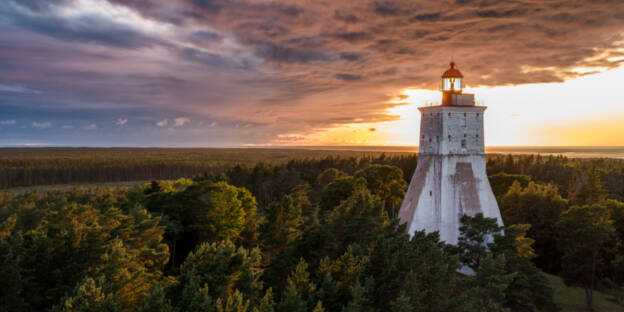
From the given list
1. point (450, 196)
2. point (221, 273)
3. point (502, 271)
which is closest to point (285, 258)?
point (221, 273)

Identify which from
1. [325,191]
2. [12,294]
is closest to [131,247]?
[12,294]

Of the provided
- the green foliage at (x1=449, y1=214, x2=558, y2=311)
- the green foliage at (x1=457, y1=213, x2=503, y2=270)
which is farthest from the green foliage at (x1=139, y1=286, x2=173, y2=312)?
the green foliage at (x1=457, y1=213, x2=503, y2=270)

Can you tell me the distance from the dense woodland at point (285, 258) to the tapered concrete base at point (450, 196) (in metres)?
2.01

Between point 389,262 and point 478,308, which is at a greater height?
point 389,262

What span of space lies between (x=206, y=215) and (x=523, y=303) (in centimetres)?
2703

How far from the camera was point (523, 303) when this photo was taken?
80.1 feet

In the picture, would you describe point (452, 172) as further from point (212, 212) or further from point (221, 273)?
point (221, 273)

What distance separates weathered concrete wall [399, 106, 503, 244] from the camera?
1332 inches

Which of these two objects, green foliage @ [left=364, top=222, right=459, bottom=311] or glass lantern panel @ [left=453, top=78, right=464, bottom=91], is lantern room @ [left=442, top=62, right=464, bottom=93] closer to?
glass lantern panel @ [left=453, top=78, right=464, bottom=91]

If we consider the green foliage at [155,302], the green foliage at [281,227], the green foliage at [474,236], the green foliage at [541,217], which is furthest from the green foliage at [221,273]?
the green foliage at [541,217]

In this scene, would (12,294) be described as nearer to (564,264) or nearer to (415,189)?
(415,189)

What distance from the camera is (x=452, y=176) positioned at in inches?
1339

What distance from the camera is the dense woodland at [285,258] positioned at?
15.5m

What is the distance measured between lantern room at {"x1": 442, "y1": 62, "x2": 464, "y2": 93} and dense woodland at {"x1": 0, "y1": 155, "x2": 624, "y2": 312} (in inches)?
523
